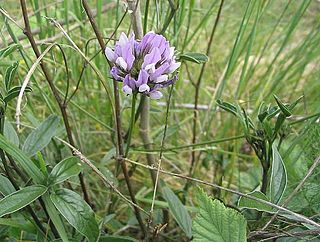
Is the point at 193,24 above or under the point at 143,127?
under


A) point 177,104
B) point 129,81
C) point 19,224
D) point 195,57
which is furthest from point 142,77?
point 177,104

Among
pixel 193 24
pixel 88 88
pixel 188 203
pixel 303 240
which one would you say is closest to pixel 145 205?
pixel 188 203

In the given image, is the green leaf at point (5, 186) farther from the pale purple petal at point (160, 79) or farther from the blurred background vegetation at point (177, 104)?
the pale purple petal at point (160, 79)

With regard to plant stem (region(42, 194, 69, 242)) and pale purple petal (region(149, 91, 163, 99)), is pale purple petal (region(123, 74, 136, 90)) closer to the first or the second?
pale purple petal (region(149, 91, 163, 99))

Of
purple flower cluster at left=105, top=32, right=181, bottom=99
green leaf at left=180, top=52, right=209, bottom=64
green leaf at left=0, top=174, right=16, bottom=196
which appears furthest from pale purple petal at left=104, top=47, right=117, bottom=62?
green leaf at left=0, top=174, right=16, bottom=196

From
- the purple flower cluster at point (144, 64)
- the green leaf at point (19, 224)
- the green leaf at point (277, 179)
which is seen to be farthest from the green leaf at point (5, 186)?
the green leaf at point (277, 179)

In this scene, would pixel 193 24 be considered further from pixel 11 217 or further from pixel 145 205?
pixel 11 217

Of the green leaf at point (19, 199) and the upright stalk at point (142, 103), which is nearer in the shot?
the green leaf at point (19, 199)

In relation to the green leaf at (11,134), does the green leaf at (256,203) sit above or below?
above
